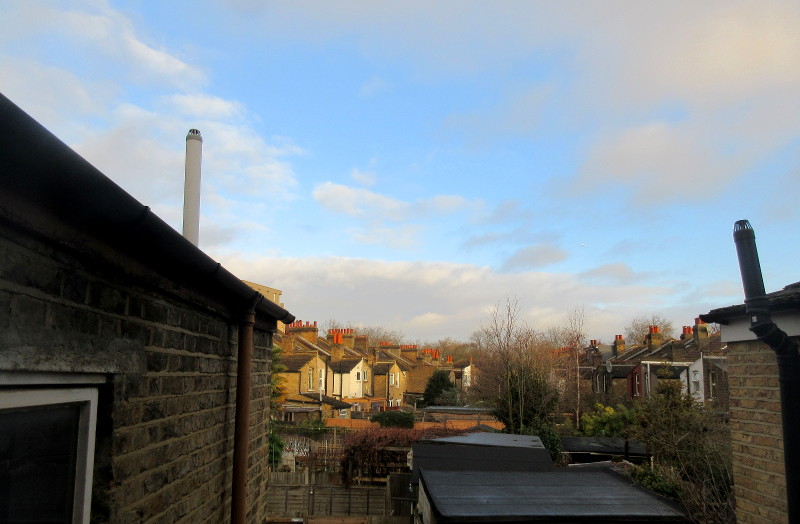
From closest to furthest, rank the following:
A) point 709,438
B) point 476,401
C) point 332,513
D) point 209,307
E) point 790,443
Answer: point 209,307, point 790,443, point 709,438, point 332,513, point 476,401

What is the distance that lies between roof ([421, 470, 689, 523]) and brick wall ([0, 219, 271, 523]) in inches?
97.1

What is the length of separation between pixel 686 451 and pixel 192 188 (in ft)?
43.4

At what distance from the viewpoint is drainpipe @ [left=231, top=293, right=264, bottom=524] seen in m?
4.64

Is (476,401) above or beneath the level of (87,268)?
beneath

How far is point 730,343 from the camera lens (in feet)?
20.8

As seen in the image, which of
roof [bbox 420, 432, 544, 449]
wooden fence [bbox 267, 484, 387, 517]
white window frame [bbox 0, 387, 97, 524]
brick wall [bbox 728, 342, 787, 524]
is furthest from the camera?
wooden fence [bbox 267, 484, 387, 517]

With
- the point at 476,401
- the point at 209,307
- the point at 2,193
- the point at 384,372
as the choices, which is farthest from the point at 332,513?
the point at 384,372

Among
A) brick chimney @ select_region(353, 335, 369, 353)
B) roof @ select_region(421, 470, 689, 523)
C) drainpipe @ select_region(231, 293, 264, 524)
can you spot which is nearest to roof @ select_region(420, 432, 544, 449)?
roof @ select_region(421, 470, 689, 523)

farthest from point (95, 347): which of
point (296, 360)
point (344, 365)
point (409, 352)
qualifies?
point (409, 352)

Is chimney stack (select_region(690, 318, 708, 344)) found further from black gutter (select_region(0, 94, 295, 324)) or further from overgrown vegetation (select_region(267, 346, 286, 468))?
black gutter (select_region(0, 94, 295, 324))

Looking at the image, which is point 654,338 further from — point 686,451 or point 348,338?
point 686,451

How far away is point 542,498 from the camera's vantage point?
20.2 ft

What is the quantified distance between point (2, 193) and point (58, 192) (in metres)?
0.20

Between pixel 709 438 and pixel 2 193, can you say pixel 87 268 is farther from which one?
pixel 709 438
